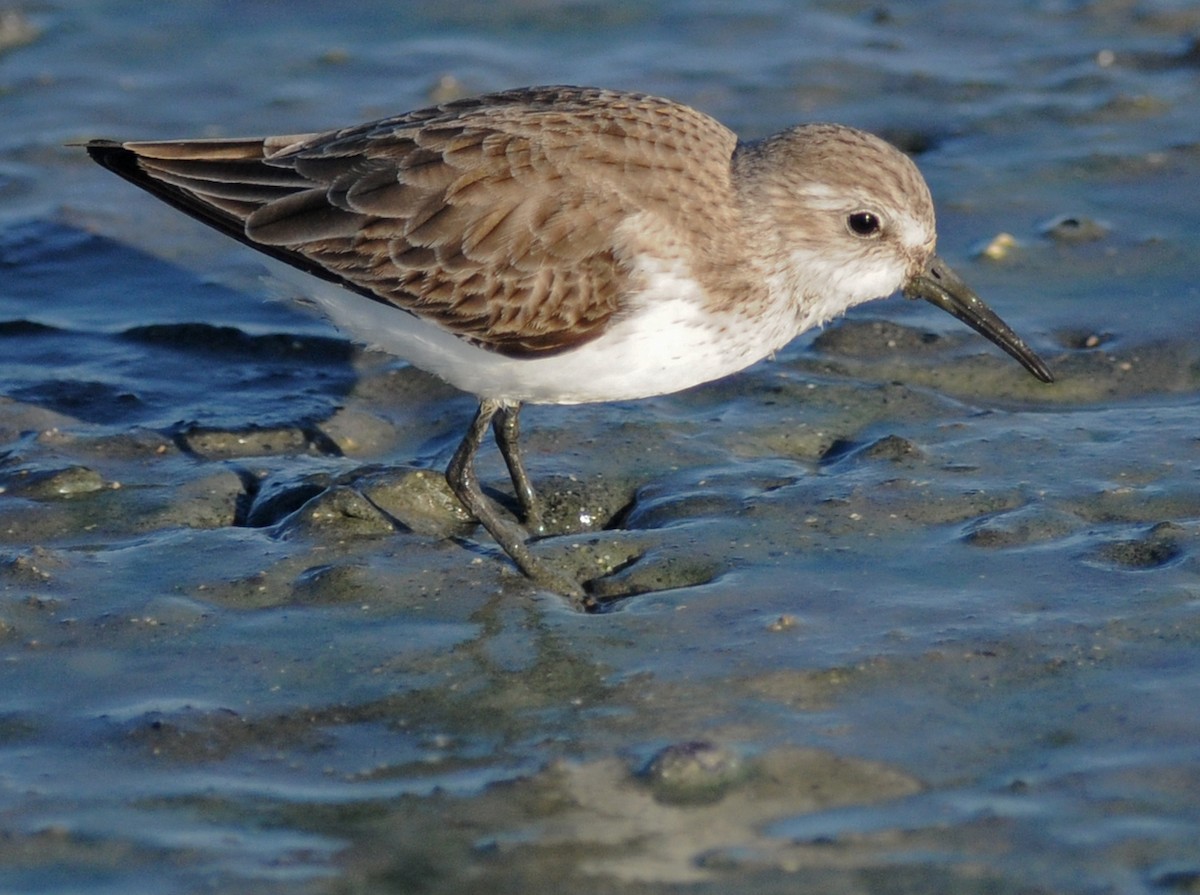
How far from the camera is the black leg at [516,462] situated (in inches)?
309

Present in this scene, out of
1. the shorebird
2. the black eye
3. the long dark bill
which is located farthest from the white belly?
the long dark bill

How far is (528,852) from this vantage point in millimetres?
5484

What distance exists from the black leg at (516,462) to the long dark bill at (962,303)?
1886 millimetres

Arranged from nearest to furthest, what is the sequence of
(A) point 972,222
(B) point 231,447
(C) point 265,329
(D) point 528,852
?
1. (D) point 528,852
2. (B) point 231,447
3. (C) point 265,329
4. (A) point 972,222

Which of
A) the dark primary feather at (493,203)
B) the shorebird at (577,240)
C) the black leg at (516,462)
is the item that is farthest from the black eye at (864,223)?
the black leg at (516,462)

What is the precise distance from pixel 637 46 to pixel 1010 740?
26.5ft

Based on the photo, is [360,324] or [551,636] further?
[360,324]

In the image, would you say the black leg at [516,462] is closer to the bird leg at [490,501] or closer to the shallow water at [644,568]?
the bird leg at [490,501]

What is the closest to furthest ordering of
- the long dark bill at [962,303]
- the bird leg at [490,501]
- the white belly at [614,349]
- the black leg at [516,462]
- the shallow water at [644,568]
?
the shallow water at [644,568]
the white belly at [614,349]
the bird leg at [490,501]
the long dark bill at [962,303]
the black leg at [516,462]

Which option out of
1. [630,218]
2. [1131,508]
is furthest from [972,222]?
[630,218]

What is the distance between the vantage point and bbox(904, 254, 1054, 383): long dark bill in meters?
7.75

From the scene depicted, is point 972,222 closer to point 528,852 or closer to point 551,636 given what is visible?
point 551,636

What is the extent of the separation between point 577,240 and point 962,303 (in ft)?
6.10

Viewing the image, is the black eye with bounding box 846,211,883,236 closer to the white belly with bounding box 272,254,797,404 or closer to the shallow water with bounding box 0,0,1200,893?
the white belly with bounding box 272,254,797,404
